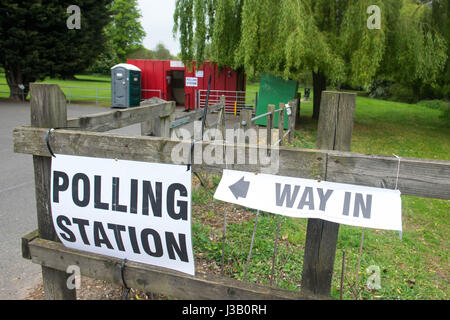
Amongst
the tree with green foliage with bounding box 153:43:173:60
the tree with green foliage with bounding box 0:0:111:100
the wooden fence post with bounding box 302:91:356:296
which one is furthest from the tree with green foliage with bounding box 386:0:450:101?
the tree with green foliage with bounding box 153:43:173:60

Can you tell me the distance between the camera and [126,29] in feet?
224

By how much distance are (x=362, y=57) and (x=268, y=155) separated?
38.2ft

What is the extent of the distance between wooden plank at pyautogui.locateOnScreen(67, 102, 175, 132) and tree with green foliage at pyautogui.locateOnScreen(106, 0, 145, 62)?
6722cm

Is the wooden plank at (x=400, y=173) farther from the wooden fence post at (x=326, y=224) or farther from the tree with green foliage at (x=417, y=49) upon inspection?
the tree with green foliage at (x=417, y=49)

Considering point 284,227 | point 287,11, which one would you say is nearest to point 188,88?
point 287,11

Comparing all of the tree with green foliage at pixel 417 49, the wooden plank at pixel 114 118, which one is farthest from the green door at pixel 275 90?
the wooden plank at pixel 114 118

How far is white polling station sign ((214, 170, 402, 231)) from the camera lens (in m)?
1.65

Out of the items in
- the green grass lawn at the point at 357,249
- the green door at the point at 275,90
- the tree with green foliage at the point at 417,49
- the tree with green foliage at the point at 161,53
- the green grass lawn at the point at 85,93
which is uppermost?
the tree with green foliage at the point at 161,53

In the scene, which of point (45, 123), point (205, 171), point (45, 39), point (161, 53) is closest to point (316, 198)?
point (205, 171)

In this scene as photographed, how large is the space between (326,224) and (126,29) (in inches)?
2887

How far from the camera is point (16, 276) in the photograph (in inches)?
133

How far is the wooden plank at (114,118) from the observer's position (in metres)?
2.53

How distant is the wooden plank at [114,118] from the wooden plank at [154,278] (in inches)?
31.8

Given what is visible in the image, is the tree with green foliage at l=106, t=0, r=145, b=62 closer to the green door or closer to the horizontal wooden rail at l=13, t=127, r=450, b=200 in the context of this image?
the green door
